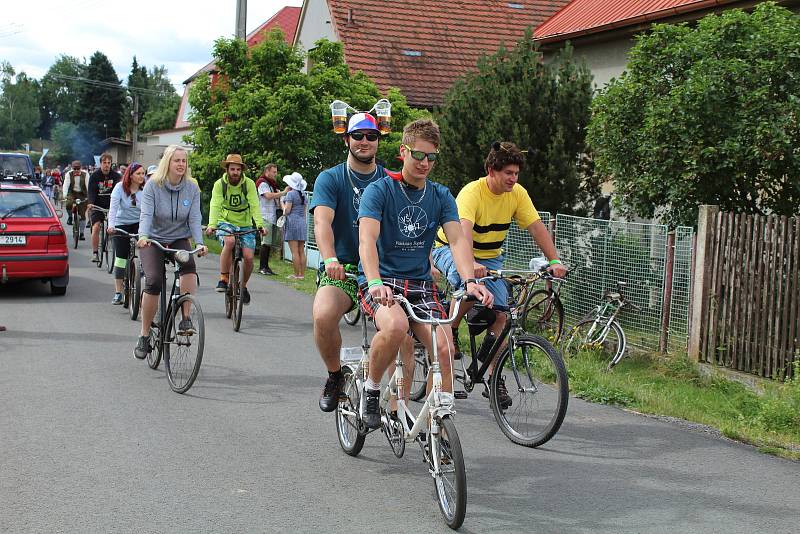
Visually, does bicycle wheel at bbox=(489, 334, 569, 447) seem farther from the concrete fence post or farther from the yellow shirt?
the concrete fence post

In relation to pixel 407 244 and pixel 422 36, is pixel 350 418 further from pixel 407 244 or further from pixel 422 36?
pixel 422 36

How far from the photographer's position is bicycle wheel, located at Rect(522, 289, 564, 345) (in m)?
11.5

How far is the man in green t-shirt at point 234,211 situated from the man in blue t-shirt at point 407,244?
642 cm

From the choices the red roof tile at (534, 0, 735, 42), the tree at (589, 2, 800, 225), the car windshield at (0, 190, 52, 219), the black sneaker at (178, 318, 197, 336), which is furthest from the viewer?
the red roof tile at (534, 0, 735, 42)

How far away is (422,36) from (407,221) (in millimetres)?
28164

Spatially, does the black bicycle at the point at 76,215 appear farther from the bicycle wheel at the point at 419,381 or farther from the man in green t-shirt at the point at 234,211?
the bicycle wheel at the point at 419,381

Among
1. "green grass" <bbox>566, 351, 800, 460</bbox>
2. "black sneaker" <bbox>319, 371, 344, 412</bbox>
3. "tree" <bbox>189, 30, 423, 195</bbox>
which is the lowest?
"green grass" <bbox>566, 351, 800, 460</bbox>

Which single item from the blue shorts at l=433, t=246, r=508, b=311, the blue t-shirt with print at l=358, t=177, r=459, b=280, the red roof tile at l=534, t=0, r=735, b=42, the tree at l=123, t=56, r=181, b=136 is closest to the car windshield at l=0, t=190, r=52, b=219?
the blue shorts at l=433, t=246, r=508, b=311

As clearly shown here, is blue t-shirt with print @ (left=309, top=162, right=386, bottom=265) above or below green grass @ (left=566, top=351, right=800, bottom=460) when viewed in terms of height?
above

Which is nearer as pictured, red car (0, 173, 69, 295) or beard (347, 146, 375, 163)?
beard (347, 146, 375, 163)

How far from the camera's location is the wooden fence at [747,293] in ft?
30.8

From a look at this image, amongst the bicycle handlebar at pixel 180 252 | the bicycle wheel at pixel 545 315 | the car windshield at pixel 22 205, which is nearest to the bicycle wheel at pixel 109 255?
the car windshield at pixel 22 205

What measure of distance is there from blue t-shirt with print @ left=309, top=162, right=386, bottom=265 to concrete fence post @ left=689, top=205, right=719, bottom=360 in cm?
501

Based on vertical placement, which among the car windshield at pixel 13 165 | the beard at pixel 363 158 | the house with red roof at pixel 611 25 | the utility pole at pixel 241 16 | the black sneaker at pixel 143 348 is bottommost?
the black sneaker at pixel 143 348
